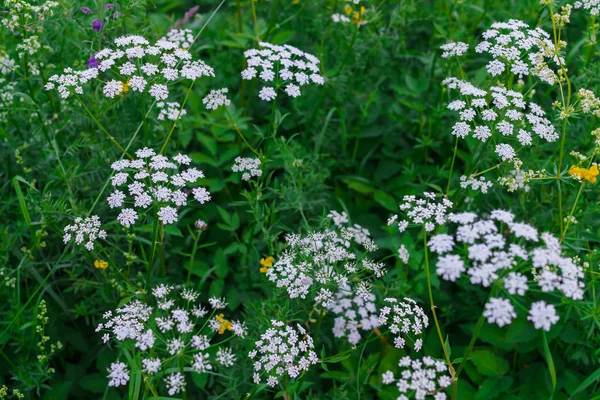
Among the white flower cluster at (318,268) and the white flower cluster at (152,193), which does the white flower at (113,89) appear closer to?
the white flower cluster at (152,193)

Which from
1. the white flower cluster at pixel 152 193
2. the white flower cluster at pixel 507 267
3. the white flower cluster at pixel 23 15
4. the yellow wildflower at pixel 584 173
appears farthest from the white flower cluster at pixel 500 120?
the white flower cluster at pixel 23 15

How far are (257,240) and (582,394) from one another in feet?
7.97

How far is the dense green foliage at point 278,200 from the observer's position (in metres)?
3.84

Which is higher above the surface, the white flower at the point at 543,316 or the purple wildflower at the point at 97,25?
the purple wildflower at the point at 97,25

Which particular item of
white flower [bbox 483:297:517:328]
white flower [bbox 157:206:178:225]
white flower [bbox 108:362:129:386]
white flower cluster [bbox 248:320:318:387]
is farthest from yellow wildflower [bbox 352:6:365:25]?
white flower [bbox 108:362:129:386]

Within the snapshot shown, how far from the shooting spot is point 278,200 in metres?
5.30

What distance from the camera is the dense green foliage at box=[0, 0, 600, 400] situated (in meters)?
3.84

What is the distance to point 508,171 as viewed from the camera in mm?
4156

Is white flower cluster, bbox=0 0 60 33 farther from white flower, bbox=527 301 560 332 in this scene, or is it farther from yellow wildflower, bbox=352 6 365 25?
white flower, bbox=527 301 560 332

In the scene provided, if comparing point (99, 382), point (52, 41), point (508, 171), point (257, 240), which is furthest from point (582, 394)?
point (52, 41)

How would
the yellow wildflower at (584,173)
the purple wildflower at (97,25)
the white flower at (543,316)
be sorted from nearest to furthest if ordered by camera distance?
1. the white flower at (543,316)
2. the yellow wildflower at (584,173)
3. the purple wildflower at (97,25)

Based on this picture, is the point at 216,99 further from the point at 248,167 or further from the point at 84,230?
the point at 84,230

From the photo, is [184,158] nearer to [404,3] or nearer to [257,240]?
[257,240]

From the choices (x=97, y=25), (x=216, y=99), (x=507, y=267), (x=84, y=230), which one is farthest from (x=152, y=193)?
(x=507, y=267)
